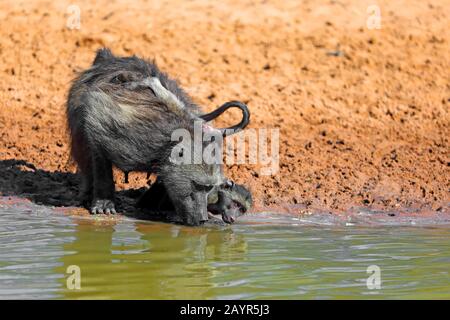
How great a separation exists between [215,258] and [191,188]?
124 centimetres

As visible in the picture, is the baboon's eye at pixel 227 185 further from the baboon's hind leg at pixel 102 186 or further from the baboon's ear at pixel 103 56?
the baboon's ear at pixel 103 56

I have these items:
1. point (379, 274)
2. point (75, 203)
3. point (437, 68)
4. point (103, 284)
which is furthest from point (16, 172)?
point (437, 68)

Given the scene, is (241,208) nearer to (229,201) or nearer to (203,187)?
(229,201)

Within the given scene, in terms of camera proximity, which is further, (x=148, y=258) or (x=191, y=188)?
(x=191, y=188)

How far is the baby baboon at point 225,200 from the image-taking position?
995cm

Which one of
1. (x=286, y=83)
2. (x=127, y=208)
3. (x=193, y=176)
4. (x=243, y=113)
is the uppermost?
(x=286, y=83)

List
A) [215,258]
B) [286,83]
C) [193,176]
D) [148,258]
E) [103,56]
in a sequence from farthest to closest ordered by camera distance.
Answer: [286,83], [103,56], [193,176], [215,258], [148,258]

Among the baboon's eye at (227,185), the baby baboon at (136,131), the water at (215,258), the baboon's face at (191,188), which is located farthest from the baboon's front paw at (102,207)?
the baboon's eye at (227,185)

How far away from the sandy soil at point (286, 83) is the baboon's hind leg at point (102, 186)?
1.74 feet

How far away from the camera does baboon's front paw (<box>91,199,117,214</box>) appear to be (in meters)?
10.3

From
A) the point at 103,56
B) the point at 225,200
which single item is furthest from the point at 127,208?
the point at 103,56

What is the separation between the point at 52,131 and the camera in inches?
496

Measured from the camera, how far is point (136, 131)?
32.6ft

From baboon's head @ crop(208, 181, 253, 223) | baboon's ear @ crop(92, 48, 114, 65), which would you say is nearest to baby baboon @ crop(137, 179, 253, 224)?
baboon's head @ crop(208, 181, 253, 223)
